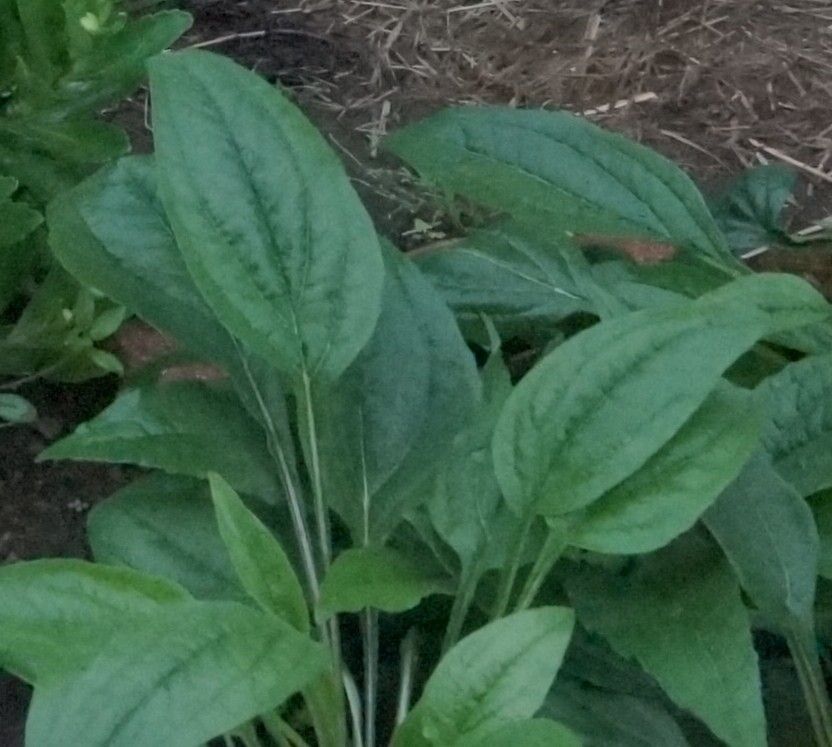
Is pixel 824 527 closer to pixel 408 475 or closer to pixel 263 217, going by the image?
pixel 408 475

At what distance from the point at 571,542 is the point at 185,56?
0.36 meters

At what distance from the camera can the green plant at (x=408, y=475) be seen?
1.88 ft

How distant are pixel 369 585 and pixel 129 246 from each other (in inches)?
11.2

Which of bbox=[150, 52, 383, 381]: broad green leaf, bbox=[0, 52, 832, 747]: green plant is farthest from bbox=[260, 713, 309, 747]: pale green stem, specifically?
bbox=[150, 52, 383, 381]: broad green leaf

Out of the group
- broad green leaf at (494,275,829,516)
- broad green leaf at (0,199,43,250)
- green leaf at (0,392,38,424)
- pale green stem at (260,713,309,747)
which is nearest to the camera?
broad green leaf at (494,275,829,516)

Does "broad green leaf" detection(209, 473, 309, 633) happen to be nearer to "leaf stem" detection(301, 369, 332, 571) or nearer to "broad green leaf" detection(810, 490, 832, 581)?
"leaf stem" detection(301, 369, 332, 571)

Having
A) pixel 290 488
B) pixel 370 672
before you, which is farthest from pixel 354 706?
pixel 290 488

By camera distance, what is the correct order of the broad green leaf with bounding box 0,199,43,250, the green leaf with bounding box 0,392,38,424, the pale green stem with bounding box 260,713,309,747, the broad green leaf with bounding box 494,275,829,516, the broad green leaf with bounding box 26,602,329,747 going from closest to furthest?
the broad green leaf with bounding box 26,602,329,747 → the broad green leaf with bounding box 494,275,829,516 → the pale green stem with bounding box 260,713,309,747 → the broad green leaf with bounding box 0,199,43,250 → the green leaf with bounding box 0,392,38,424

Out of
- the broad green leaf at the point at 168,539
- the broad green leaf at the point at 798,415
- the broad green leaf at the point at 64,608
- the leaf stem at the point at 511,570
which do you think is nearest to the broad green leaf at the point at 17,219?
the broad green leaf at the point at 168,539

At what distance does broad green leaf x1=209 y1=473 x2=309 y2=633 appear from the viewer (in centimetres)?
59

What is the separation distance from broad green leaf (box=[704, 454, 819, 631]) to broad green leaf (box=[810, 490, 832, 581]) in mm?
59

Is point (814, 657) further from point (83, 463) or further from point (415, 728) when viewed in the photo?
point (83, 463)

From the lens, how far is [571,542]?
635 millimetres

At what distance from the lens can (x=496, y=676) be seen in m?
0.57
